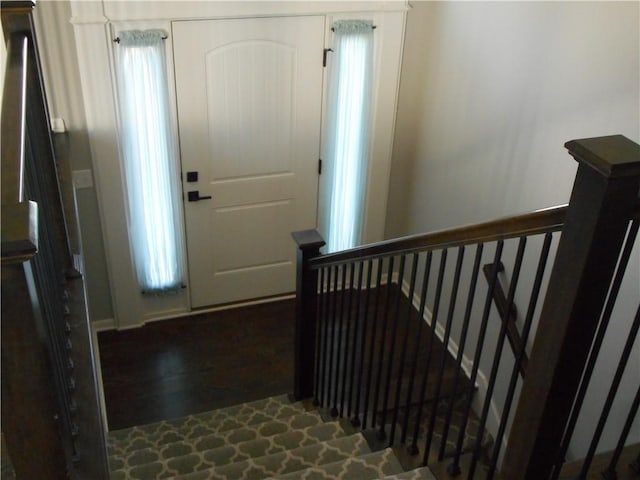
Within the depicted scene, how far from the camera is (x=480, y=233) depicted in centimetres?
169

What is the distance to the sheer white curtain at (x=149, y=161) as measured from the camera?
3717mm

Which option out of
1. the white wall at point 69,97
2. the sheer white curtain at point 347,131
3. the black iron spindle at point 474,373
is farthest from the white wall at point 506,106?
the white wall at point 69,97

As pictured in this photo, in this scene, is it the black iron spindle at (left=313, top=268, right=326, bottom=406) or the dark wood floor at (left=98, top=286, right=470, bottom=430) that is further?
the dark wood floor at (left=98, top=286, right=470, bottom=430)

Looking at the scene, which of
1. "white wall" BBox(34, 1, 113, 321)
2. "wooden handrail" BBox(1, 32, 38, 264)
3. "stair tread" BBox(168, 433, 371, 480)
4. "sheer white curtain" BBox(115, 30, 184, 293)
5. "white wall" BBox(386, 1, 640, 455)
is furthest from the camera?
"sheer white curtain" BBox(115, 30, 184, 293)

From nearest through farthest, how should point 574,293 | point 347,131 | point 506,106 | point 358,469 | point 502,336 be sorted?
point 574,293 < point 502,336 < point 358,469 < point 506,106 < point 347,131

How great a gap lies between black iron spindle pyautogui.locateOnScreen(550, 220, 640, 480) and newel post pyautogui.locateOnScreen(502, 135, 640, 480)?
3 centimetres

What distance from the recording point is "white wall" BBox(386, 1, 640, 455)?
284 centimetres

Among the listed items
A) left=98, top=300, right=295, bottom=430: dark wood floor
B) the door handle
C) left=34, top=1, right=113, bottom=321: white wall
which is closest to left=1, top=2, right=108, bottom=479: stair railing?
left=34, top=1, right=113, bottom=321: white wall

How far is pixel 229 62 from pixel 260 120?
0.43m

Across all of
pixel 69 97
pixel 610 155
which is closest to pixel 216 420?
pixel 69 97

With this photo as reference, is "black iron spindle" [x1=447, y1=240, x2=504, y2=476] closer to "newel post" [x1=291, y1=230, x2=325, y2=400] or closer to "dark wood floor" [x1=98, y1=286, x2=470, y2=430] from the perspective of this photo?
"newel post" [x1=291, y1=230, x2=325, y2=400]

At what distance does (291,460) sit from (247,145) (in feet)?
7.36

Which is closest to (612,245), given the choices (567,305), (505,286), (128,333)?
(567,305)

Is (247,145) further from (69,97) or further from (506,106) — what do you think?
(506,106)
